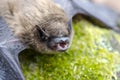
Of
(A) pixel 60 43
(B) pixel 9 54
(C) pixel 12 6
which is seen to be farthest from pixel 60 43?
(C) pixel 12 6

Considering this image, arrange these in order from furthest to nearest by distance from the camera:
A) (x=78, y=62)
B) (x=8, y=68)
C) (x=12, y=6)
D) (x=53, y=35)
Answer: (x=78, y=62), (x=12, y=6), (x=53, y=35), (x=8, y=68)

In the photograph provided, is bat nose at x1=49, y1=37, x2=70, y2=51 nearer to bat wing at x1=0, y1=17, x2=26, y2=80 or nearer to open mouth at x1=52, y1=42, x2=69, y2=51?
open mouth at x1=52, y1=42, x2=69, y2=51

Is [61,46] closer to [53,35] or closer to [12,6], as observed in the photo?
[53,35]

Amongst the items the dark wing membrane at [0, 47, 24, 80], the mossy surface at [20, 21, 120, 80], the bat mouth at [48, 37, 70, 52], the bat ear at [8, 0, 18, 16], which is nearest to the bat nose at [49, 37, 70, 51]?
the bat mouth at [48, 37, 70, 52]

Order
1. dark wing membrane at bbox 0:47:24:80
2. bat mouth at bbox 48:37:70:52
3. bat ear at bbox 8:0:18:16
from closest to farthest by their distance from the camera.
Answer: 1. dark wing membrane at bbox 0:47:24:80
2. bat mouth at bbox 48:37:70:52
3. bat ear at bbox 8:0:18:16

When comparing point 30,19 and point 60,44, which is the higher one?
point 30,19

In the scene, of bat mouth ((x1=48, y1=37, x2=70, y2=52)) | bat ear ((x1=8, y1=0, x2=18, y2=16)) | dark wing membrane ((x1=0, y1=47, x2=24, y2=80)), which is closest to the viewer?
dark wing membrane ((x1=0, y1=47, x2=24, y2=80))

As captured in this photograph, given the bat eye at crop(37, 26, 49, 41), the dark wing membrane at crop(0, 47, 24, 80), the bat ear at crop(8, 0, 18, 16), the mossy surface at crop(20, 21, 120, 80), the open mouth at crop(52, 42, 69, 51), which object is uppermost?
the bat ear at crop(8, 0, 18, 16)
